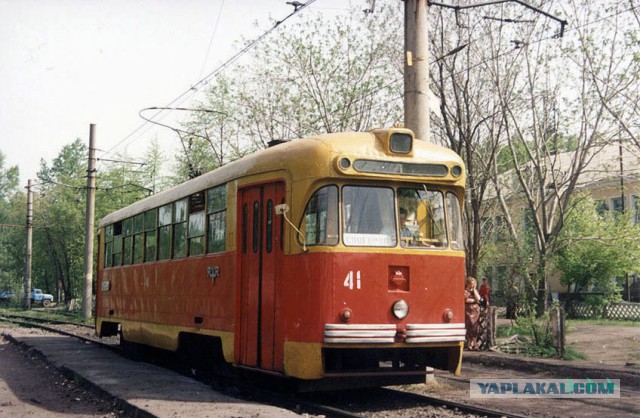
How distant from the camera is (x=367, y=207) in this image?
31.0 feet

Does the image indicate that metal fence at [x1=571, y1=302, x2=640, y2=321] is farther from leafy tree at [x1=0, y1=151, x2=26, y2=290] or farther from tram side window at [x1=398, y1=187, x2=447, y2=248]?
leafy tree at [x1=0, y1=151, x2=26, y2=290]

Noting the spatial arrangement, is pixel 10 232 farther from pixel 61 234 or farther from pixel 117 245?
pixel 117 245

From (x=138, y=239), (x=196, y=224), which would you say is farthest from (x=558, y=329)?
(x=138, y=239)

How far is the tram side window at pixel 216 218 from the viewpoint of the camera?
Answer: 1126 cm

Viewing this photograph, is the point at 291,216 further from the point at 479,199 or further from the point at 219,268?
the point at 479,199

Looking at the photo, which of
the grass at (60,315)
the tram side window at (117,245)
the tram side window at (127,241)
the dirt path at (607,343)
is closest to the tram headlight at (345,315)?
the dirt path at (607,343)

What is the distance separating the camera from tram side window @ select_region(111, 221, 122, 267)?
17.5 metres

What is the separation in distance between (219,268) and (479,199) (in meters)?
15.4

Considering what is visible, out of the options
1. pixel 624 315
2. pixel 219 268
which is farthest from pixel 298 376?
pixel 624 315

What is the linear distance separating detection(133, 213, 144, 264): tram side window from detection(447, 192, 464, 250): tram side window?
7521 mm

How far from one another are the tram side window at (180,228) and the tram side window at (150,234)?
129cm

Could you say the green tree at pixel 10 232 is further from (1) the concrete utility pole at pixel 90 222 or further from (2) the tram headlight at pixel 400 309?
(2) the tram headlight at pixel 400 309

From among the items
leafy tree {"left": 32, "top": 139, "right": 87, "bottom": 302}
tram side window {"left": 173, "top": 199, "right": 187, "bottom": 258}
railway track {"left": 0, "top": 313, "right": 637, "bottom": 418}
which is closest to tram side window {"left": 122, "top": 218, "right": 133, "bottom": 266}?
tram side window {"left": 173, "top": 199, "right": 187, "bottom": 258}

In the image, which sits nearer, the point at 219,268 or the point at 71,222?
the point at 219,268
